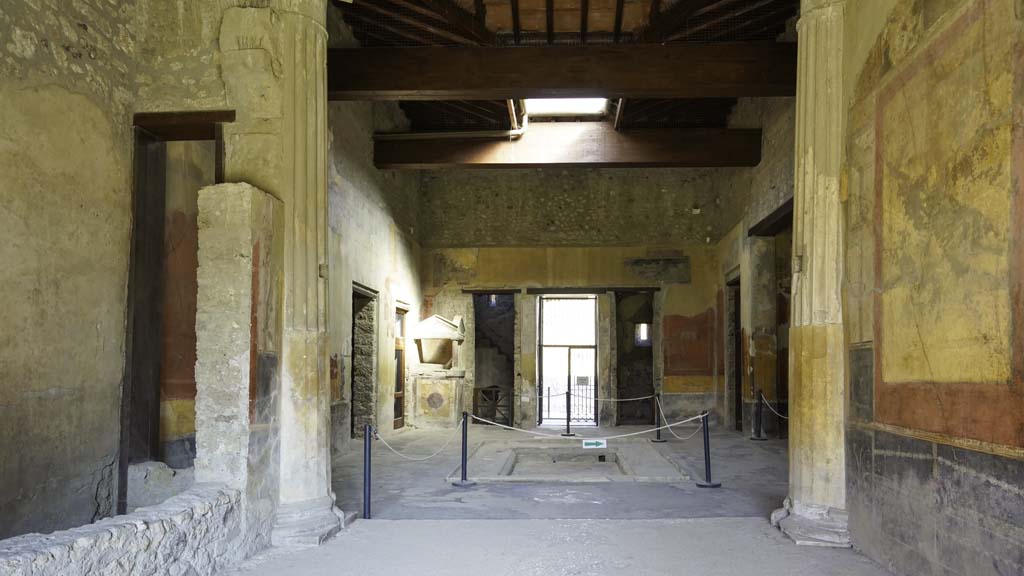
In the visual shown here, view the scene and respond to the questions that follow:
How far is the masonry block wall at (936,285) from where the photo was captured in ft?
10.9

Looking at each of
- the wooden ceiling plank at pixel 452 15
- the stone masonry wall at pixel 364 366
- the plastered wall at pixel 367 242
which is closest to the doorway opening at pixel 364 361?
the stone masonry wall at pixel 364 366

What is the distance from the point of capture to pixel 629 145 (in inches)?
456

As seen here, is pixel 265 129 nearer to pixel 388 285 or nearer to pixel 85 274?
pixel 85 274

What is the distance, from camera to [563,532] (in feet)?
17.8

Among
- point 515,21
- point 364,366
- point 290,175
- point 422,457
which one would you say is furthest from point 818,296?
point 364,366

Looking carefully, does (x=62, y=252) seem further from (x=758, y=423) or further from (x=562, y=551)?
(x=758, y=423)

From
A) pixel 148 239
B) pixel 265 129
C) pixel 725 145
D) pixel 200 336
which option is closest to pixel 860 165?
pixel 265 129

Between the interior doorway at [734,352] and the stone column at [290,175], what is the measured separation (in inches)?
379

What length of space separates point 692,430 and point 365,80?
8.74m

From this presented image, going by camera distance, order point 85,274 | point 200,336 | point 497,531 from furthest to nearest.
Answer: point 497,531
point 85,274
point 200,336

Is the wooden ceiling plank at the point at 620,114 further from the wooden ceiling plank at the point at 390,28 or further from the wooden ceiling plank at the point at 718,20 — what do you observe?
the wooden ceiling plank at the point at 390,28

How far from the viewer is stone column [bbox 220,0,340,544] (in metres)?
5.16

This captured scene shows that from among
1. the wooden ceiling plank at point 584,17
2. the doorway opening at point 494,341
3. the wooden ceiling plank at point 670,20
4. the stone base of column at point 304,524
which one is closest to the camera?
the stone base of column at point 304,524

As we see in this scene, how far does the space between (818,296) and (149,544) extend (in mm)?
4514
